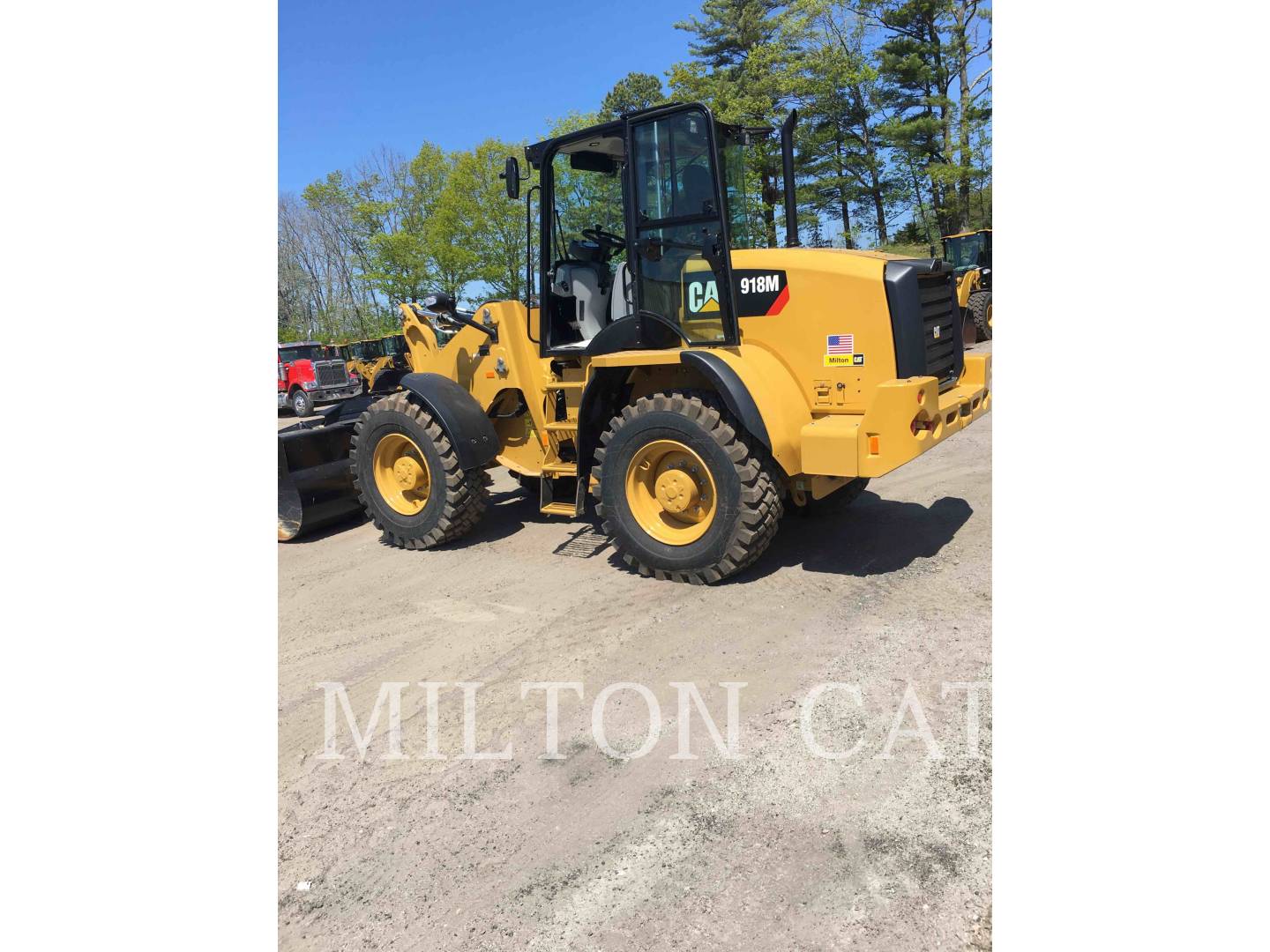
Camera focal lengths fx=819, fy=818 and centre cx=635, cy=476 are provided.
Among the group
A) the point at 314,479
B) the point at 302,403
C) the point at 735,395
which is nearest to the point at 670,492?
the point at 735,395

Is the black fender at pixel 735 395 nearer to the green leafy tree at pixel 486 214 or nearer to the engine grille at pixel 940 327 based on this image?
the engine grille at pixel 940 327

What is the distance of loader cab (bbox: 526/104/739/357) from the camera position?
531cm

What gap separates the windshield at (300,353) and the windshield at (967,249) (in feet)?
56.0

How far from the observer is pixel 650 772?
3186mm

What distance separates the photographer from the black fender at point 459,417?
253 inches

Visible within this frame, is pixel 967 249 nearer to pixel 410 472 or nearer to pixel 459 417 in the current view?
pixel 459 417

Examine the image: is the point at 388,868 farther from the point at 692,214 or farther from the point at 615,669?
the point at 692,214

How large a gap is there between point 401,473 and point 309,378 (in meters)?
16.9

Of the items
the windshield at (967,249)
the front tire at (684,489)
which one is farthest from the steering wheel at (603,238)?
the windshield at (967,249)

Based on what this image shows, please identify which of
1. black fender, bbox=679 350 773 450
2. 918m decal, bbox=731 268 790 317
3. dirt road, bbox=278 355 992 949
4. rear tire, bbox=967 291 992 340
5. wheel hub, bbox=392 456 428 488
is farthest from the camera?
rear tire, bbox=967 291 992 340

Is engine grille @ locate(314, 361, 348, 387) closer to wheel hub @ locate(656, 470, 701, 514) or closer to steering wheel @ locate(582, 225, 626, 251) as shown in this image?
steering wheel @ locate(582, 225, 626, 251)

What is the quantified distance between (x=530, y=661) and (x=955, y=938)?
97.1 inches

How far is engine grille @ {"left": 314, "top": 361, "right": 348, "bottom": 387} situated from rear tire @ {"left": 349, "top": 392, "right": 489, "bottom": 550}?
54.4 ft

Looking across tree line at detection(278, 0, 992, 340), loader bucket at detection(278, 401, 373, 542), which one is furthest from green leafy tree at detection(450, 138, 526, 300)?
loader bucket at detection(278, 401, 373, 542)
